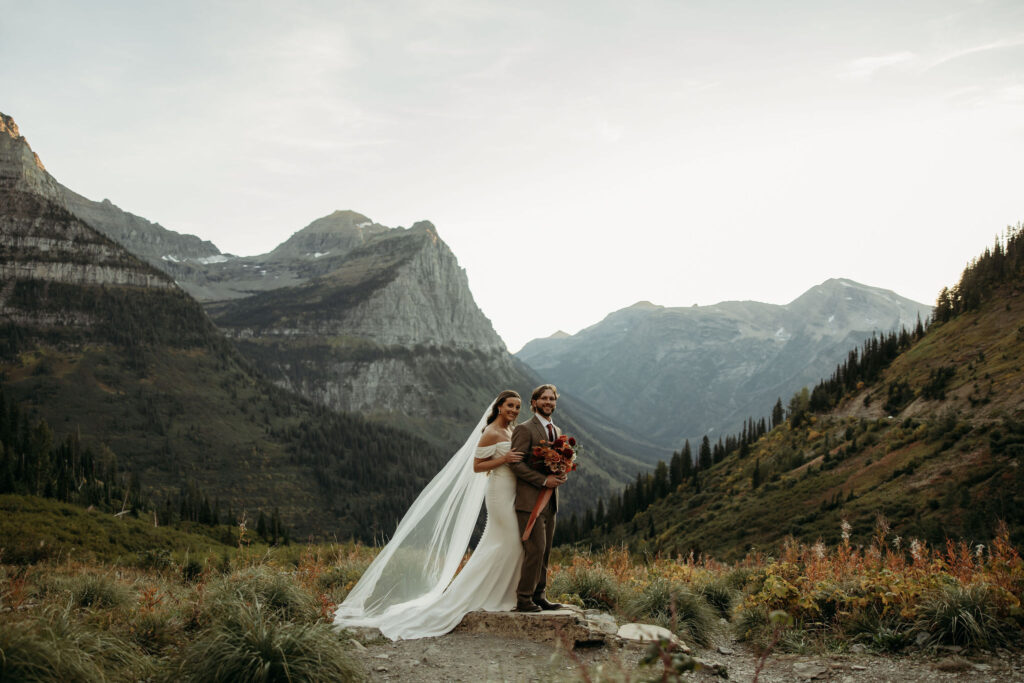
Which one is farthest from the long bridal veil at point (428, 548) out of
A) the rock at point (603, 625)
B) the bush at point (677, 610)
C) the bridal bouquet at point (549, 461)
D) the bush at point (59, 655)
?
the bush at point (59, 655)

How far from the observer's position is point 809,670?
7344 mm

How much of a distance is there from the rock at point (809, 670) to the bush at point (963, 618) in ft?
4.57

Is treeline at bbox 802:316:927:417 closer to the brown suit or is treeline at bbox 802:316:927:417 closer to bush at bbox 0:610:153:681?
the brown suit

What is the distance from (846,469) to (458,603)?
47.6m

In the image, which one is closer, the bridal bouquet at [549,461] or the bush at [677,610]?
the bridal bouquet at [549,461]

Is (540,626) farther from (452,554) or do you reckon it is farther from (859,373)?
(859,373)

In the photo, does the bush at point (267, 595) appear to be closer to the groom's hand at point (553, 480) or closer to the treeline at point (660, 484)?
the groom's hand at point (553, 480)

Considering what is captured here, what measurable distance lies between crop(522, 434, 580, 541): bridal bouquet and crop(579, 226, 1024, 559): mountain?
16.6ft

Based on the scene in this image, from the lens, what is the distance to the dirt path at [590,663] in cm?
662

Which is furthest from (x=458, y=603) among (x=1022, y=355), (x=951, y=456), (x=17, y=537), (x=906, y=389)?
(x=906, y=389)

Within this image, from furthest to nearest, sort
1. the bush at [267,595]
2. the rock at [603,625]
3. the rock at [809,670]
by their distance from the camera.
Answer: the rock at [603,625] → the bush at [267,595] → the rock at [809,670]

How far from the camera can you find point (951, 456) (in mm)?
37156

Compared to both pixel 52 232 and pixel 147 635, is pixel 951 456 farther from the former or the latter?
pixel 52 232

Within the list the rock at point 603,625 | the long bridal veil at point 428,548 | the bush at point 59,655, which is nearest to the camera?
the bush at point 59,655
